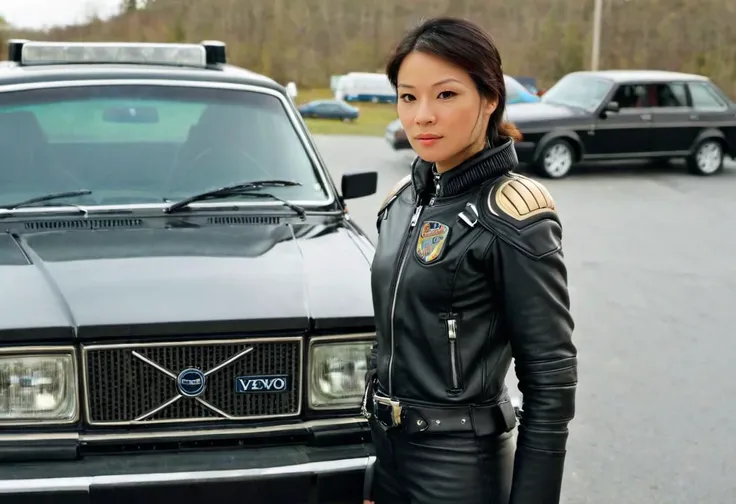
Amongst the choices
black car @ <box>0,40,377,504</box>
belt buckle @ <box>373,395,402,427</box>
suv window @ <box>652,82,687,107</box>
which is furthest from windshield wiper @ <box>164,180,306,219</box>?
suv window @ <box>652,82,687,107</box>

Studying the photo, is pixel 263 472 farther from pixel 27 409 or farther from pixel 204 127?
pixel 204 127

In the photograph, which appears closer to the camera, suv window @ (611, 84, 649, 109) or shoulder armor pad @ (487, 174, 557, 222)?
shoulder armor pad @ (487, 174, 557, 222)

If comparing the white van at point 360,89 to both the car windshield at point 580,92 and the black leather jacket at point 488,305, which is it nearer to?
the car windshield at point 580,92

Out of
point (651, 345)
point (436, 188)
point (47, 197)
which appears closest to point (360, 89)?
point (651, 345)

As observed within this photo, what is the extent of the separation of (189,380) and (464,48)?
148cm

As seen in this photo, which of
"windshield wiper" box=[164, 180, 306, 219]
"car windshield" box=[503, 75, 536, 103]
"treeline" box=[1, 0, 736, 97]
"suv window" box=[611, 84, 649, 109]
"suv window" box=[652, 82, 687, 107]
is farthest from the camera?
"treeline" box=[1, 0, 736, 97]

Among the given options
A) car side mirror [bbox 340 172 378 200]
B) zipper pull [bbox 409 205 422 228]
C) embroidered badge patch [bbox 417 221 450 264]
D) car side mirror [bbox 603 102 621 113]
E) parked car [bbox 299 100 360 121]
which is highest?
zipper pull [bbox 409 205 422 228]

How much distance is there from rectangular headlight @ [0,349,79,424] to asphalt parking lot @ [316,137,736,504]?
2258 mm

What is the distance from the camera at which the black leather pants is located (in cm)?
205

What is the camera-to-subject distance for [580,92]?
52.1ft

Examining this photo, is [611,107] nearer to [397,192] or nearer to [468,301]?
[397,192]

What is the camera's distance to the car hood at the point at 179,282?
9.34 feet

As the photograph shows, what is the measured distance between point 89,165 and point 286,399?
62.6 inches

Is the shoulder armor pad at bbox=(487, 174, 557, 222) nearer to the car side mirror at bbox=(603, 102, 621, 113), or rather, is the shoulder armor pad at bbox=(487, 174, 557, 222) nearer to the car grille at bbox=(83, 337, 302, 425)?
the car grille at bbox=(83, 337, 302, 425)
